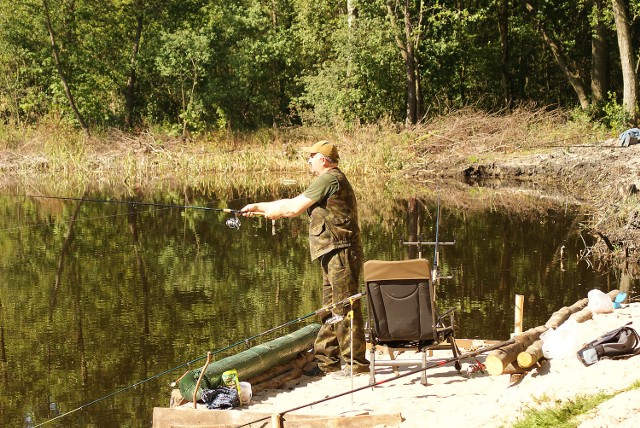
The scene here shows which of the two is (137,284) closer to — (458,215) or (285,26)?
(458,215)

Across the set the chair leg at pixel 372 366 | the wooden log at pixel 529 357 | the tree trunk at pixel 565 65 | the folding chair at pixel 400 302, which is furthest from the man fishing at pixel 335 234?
the tree trunk at pixel 565 65

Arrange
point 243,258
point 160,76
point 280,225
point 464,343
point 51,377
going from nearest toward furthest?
point 464,343
point 51,377
point 243,258
point 280,225
point 160,76

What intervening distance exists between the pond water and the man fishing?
1.43m

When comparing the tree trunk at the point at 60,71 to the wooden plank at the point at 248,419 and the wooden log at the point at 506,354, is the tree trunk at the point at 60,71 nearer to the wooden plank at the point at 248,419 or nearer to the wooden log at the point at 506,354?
the wooden plank at the point at 248,419

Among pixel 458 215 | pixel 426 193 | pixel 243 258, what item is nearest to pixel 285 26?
pixel 426 193

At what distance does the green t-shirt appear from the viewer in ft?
26.5

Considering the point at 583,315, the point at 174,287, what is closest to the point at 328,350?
the point at 583,315

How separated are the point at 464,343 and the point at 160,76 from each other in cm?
3316

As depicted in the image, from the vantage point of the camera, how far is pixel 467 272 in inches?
584

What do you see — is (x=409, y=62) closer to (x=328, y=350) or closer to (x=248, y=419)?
(x=328, y=350)

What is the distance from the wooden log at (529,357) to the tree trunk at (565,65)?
25637 mm

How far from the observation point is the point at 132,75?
39.9 meters

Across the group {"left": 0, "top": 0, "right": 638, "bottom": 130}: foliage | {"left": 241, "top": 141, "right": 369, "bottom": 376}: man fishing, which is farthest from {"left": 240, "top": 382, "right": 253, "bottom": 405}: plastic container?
{"left": 0, "top": 0, "right": 638, "bottom": 130}: foliage

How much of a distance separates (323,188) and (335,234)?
394 mm
